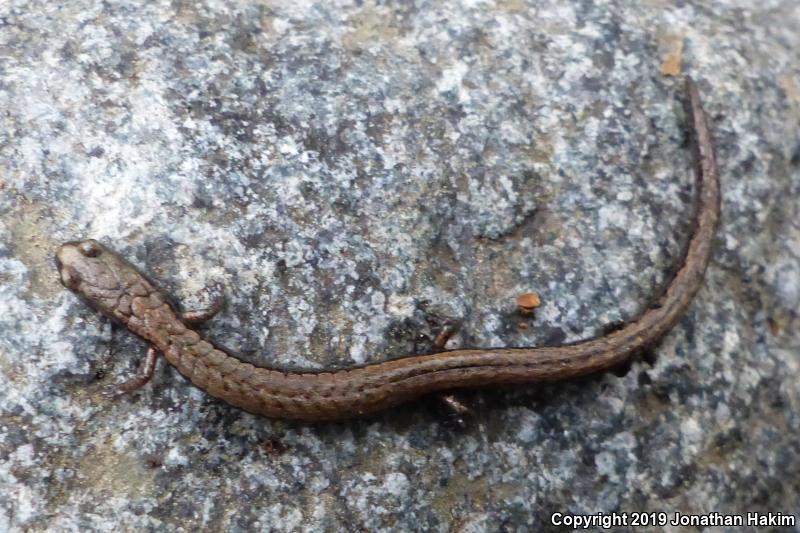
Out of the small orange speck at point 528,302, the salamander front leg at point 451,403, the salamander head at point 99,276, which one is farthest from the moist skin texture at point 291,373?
the small orange speck at point 528,302

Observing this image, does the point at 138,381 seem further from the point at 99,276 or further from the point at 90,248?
the point at 90,248

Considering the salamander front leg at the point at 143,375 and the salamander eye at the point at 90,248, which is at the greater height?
the salamander eye at the point at 90,248

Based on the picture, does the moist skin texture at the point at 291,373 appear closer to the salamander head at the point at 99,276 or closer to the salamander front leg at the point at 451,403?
the salamander head at the point at 99,276

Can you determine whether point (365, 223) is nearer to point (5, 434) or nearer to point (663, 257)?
point (663, 257)

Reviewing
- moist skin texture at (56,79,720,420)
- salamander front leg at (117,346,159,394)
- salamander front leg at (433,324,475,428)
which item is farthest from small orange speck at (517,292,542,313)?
salamander front leg at (117,346,159,394)

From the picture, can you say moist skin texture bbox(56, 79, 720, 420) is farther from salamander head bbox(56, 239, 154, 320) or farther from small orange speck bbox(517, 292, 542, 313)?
small orange speck bbox(517, 292, 542, 313)

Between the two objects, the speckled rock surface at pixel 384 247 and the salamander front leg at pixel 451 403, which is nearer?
the speckled rock surface at pixel 384 247

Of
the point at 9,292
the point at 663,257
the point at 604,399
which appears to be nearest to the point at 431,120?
the point at 663,257
